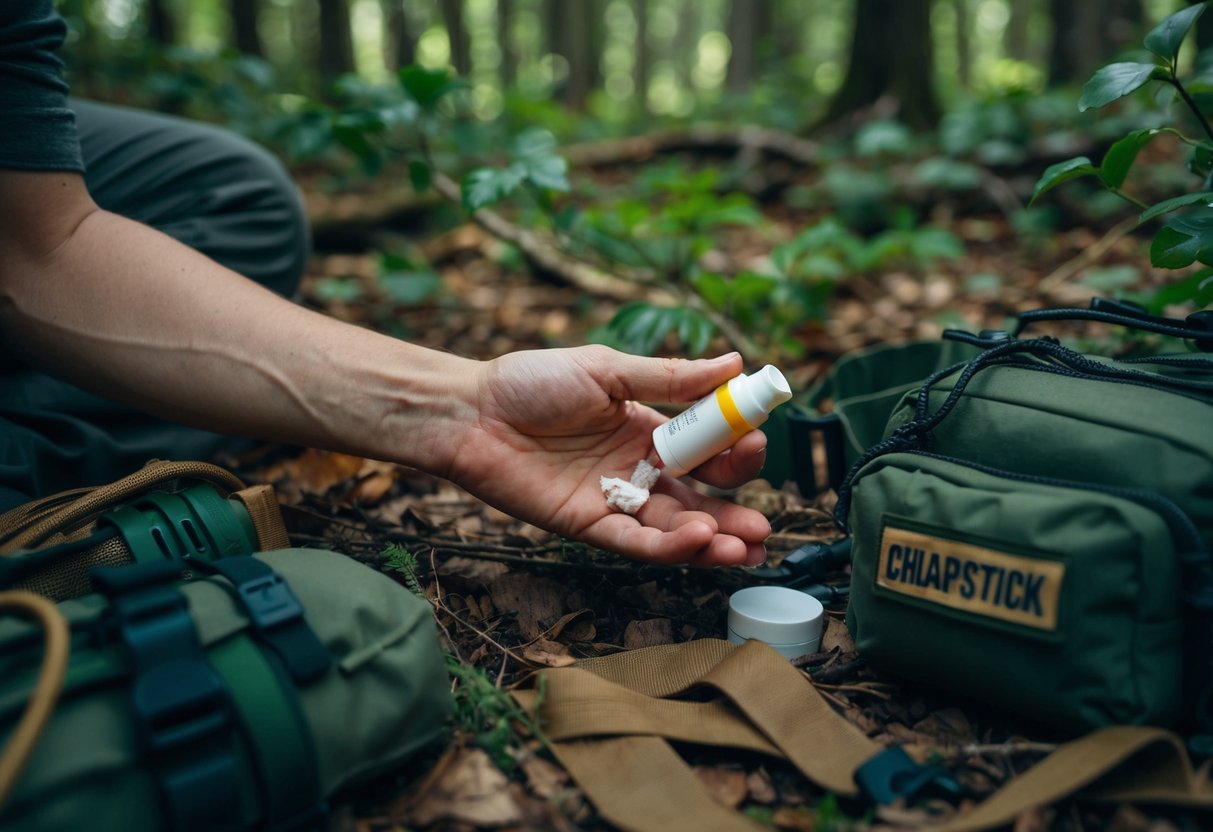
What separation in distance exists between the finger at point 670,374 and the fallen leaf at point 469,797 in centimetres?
88

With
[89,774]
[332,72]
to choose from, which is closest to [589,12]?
[332,72]

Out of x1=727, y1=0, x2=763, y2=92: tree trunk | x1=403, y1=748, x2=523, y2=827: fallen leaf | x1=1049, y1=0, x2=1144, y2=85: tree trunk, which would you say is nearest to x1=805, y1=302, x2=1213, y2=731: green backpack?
x1=403, y1=748, x2=523, y2=827: fallen leaf

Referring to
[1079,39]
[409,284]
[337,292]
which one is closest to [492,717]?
[409,284]

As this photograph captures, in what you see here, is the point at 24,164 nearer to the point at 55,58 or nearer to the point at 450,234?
the point at 55,58

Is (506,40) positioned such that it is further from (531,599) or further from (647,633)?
(647,633)

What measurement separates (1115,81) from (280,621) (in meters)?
2.06

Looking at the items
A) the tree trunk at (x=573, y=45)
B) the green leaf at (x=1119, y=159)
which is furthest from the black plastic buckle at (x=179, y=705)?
the tree trunk at (x=573, y=45)

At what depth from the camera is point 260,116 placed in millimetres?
5547

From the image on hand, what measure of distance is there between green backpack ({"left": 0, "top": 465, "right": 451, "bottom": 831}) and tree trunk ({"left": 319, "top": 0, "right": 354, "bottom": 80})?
1079 centimetres

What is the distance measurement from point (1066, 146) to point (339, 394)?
4460 mm

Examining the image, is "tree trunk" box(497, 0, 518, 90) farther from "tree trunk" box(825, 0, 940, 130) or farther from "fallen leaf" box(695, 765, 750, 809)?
"fallen leaf" box(695, 765, 750, 809)

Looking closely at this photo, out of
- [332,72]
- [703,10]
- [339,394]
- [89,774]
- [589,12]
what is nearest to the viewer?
[89,774]

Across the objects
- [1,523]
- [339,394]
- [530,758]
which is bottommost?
[530,758]

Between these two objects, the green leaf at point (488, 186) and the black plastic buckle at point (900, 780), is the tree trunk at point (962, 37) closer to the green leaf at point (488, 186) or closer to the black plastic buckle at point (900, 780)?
the green leaf at point (488, 186)
